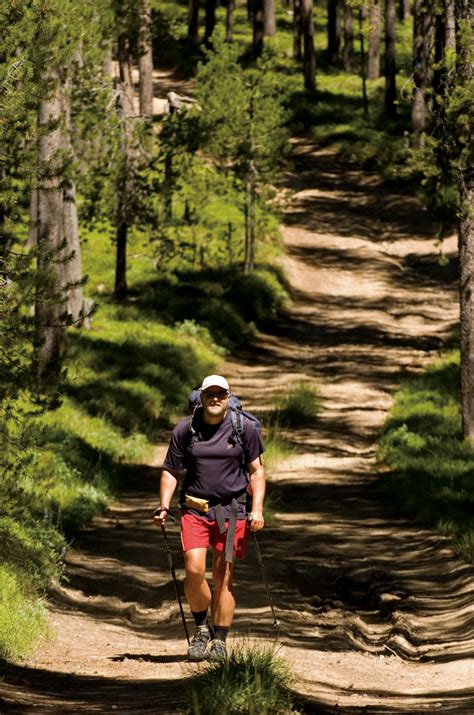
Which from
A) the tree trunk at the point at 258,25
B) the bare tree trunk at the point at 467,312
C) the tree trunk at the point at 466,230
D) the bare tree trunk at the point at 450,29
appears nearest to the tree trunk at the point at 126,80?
the bare tree trunk at the point at 450,29

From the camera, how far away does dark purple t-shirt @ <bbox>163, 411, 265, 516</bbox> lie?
25.4 feet

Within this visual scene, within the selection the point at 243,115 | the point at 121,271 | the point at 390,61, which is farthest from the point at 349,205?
the point at 121,271

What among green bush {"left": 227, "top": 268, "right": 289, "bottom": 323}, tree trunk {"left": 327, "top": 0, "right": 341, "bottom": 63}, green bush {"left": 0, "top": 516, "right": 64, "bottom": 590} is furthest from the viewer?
tree trunk {"left": 327, "top": 0, "right": 341, "bottom": 63}

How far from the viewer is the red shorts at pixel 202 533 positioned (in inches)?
308

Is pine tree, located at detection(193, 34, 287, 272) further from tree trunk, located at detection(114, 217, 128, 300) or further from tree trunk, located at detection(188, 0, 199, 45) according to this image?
tree trunk, located at detection(188, 0, 199, 45)

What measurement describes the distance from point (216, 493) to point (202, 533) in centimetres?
29

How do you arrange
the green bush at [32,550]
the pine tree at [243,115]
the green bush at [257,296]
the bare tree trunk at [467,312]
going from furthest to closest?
the pine tree at [243,115] < the green bush at [257,296] < the bare tree trunk at [467,312] < the green bush at [32,550]

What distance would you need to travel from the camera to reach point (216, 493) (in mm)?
7746

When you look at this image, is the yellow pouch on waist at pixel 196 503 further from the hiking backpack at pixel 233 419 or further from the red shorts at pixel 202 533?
the hiking backpack at pixel 233 419

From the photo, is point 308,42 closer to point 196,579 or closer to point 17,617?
point 17,617

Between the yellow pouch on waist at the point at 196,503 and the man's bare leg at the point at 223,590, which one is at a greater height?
the yellow pouch on waist at the point at 196,503

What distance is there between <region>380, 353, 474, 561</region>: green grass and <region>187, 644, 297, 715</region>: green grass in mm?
5402

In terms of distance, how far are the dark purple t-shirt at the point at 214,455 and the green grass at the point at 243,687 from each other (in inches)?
41.3

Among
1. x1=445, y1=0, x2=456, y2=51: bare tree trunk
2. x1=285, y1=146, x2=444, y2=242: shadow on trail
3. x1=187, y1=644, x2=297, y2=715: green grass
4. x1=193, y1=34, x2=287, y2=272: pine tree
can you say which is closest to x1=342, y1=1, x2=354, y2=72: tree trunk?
x1=285, y1=146, x2=444, y2=242: shadow on trail
